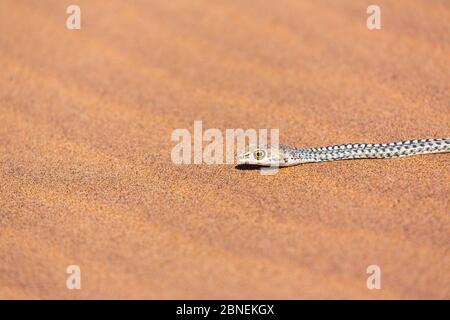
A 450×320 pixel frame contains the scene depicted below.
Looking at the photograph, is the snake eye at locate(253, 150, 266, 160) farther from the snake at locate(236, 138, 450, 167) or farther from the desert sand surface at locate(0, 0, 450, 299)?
the desert sand surface at locate(0, 0, 450, 299)

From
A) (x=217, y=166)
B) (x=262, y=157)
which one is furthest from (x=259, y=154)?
(x=217, y=166)

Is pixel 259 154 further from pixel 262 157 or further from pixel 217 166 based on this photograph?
pixel 217 166

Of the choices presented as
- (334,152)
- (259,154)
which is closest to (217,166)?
(259,154)

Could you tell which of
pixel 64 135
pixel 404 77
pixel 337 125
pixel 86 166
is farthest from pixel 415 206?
pixel 64 135

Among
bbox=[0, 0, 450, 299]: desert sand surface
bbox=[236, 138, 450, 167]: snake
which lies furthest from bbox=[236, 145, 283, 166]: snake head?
bbox=[0, 0, 450, 299]: desert sand surface

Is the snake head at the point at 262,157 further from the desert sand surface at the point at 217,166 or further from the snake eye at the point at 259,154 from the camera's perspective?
the desert sand surface at the point at 217,166

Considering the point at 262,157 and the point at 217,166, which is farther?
the point at 217,166

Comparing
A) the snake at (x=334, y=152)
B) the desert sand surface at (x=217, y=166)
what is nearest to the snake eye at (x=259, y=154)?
the snake at (x=334, y=152)
